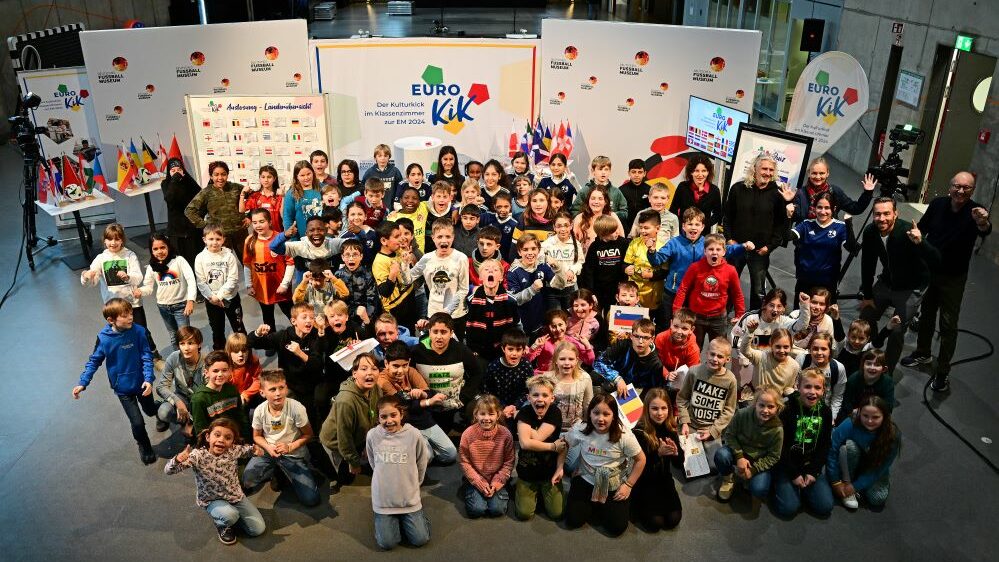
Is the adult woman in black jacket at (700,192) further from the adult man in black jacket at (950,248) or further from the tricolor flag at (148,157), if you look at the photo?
the tricolor flag at (148,157)

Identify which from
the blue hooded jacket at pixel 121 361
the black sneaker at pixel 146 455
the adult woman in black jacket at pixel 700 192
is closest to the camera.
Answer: the blue hooded jacket at pixel 121 361

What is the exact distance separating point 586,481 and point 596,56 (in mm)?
6069

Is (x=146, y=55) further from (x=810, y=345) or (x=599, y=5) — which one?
(x=599, y=5)

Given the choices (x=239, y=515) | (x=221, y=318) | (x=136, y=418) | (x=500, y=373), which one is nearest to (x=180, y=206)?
(x=221, y=318)

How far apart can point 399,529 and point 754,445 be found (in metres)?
2.21

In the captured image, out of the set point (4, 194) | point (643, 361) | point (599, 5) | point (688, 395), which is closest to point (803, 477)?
point (688, 395)

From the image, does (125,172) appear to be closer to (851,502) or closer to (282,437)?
(282,437)

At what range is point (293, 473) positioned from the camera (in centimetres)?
496

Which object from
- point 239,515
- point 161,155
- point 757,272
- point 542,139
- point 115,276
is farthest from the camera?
point 542,139

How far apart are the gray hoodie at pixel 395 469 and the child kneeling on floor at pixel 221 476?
76 cm

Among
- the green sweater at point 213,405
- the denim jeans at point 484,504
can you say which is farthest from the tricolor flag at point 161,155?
the denim jeans at point 484,504

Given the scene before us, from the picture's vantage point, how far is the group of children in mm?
4723

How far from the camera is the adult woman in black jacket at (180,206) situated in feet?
25.3

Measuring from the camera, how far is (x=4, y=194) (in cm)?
1094
